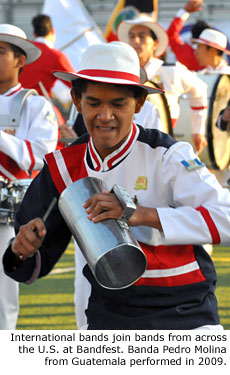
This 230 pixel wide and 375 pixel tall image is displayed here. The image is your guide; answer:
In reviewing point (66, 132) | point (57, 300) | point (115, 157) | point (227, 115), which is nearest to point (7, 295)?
point (66, 132)

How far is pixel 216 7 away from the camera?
23.3 m

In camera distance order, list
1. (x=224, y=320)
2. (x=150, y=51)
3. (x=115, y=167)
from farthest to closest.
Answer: (x=150, y=51), (x=224, y=320), (x=115, y=167)

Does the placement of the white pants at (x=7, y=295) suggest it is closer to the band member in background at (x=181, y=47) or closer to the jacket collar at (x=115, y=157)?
the jacket collar at (x=115, y=157)

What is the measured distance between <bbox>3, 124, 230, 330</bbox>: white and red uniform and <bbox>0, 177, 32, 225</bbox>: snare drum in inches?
55.0

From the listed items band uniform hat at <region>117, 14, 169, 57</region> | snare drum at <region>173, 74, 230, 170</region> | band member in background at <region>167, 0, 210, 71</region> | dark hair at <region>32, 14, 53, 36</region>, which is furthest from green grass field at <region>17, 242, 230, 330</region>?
band member in background at <region>167, 0, 210, 71</region>

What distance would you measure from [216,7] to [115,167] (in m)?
21.0

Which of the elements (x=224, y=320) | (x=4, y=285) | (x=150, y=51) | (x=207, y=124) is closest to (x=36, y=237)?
(x=4, y=285)

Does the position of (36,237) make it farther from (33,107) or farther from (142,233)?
(33,107)

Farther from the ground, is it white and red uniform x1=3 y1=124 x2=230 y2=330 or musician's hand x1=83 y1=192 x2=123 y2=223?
musician's hand x1=83 y1=192 x2=123 y2=223

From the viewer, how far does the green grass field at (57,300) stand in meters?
5.68

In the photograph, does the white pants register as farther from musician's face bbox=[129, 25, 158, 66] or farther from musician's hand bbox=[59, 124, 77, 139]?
musician's face bbox=[129, 25, 158, 66]

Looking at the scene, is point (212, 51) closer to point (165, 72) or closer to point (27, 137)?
point (165, 72)

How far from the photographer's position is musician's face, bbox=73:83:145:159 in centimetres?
294

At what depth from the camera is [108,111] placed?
2.93 m
